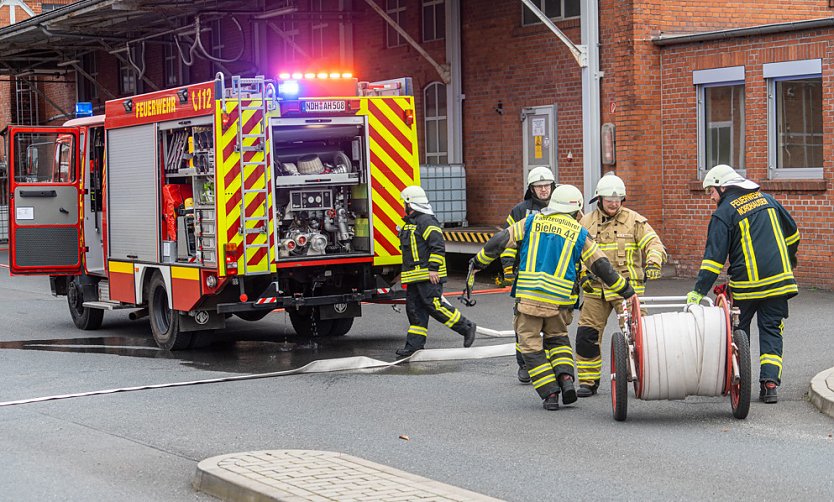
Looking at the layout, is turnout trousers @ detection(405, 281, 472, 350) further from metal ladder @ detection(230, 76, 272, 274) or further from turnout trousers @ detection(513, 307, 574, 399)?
turnout trousers @ detection(513, 307, 574, 399)

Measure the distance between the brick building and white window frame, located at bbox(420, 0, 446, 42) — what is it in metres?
0.03

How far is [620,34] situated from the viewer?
19.4m

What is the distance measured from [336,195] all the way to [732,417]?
5.89 metres

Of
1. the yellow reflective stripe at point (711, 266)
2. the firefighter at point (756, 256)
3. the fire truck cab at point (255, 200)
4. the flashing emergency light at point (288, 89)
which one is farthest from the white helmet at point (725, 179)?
the flashing emergency light at point (288, 89)

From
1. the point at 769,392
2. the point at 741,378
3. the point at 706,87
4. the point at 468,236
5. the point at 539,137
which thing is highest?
the point at 706,87

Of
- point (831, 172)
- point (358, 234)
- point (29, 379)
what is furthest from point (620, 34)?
point (29, 379)

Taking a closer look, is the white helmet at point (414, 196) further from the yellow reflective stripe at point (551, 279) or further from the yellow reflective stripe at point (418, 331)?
the yellow reflective stripe at point (551, 279)

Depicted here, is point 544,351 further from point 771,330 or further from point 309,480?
point 309,480

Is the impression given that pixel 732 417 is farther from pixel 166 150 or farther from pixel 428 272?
pixel 166 150

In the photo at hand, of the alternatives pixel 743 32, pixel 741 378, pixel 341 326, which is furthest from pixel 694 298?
pixel 743 32

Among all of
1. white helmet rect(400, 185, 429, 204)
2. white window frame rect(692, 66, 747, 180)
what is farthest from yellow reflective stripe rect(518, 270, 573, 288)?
white window frame rect(692, 66, 747, 180)

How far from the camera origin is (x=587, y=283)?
9680 millimetres

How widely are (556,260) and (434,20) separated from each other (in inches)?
611

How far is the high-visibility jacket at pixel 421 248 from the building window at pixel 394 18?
13.2 metres
